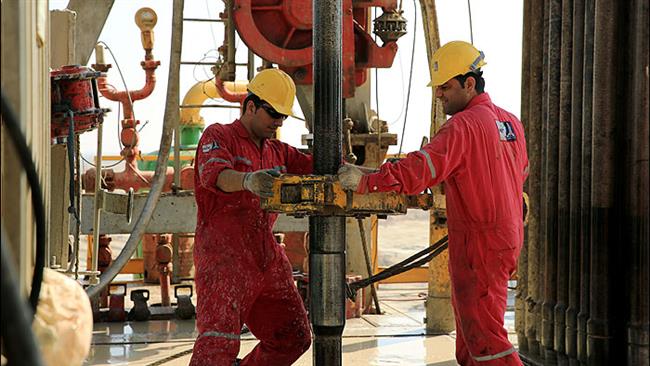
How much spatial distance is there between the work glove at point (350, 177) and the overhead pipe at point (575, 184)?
2282mm

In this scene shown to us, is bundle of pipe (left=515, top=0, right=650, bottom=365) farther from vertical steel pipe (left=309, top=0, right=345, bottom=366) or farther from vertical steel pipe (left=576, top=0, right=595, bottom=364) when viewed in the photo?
vertical steel pipe (left=309, top=0, right=345, bottom=366)

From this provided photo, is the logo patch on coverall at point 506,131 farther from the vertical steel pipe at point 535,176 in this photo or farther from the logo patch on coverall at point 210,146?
the vertical steel pipe at point 535,176

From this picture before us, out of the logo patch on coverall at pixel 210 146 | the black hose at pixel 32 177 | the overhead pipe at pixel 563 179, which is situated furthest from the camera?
the overhead pipe at pixel 563 179

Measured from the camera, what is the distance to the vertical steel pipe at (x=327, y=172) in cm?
478

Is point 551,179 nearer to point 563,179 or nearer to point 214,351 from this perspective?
point 563,179

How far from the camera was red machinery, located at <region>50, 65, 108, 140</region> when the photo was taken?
184 inches

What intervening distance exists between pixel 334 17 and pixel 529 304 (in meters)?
3.13

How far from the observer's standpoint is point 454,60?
5137 millimetres

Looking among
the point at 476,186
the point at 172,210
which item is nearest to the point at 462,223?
the point at 476,186

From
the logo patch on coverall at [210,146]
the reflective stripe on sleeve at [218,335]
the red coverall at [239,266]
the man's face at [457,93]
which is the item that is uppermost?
the man's face at [457,93]

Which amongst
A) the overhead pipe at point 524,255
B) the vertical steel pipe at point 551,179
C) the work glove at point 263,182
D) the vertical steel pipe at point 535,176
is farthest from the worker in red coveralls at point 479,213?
the overhead pipe at point 524,255

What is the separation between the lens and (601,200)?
6059 millimetres

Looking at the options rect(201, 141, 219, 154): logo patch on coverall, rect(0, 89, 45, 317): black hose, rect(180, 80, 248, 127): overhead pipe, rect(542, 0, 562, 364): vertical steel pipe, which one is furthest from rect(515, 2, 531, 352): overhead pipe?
rect(180, 80, 248, 127): overhead pipe

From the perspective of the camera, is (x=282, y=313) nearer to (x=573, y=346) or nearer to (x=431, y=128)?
(x=573, y=346)
